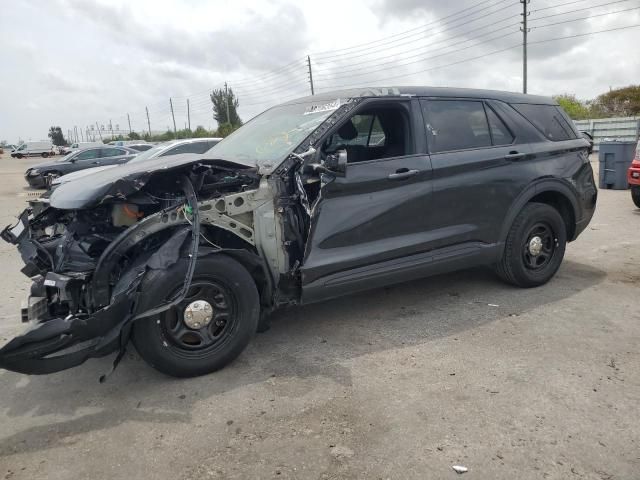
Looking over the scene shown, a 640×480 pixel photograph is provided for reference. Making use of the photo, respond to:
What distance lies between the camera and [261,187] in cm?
355

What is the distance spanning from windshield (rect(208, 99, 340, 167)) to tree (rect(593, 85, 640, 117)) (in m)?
47.7

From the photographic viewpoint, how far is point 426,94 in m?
4.39

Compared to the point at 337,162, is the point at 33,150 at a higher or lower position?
higher

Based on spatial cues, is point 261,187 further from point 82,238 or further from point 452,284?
point 452,284

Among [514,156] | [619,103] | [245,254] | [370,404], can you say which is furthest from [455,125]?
[619,103]

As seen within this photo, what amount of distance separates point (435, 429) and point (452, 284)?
2.68m

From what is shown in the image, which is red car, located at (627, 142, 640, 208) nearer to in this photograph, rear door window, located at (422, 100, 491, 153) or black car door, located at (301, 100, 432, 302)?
rear door window, located at (422, 100, 491, 153)

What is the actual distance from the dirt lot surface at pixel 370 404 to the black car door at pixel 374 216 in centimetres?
54

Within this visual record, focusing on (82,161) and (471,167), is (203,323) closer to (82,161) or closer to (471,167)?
(471,167)

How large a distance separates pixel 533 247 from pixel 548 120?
51.1 inches

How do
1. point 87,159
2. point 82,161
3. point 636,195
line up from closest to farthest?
1. point 636,195
2. point 82,161
3. point 87,159

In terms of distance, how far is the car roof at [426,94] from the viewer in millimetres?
4176

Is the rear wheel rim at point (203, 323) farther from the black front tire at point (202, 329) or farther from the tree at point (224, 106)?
the tree at point (224, 106)

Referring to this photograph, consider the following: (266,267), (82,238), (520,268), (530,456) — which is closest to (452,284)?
(520,268)
